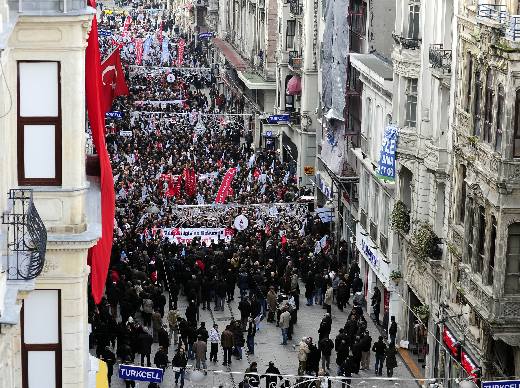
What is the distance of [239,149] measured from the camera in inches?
3221

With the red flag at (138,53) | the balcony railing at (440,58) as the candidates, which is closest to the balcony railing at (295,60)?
the balcony railing at (440,58)

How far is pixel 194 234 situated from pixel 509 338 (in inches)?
754

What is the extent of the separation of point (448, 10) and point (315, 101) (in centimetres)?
3131

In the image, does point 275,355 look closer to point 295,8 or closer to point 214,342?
point 214,342

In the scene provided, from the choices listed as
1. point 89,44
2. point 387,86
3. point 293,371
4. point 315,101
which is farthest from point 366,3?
point 89,44

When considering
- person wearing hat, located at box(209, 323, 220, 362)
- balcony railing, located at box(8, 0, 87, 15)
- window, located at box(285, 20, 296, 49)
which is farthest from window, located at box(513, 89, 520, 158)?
window, located at box(285, 20, 296, 49)

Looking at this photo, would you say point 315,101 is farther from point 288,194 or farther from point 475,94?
point 475,94

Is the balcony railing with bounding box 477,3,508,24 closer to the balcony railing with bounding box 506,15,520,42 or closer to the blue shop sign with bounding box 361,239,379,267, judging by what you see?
the balcony railing with bounding box 506,15,520,42

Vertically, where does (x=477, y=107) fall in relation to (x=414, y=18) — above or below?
below

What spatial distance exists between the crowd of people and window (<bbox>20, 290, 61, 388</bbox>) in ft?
54.6

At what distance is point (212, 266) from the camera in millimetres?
51094

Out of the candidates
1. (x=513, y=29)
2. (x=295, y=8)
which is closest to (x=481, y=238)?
(x=513, y=29)

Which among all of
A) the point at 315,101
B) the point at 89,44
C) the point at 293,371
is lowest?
the point at 293,371

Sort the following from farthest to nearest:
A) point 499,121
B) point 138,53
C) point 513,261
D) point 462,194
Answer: point 138,53 → point 462,194 → point 499,121 → point 513,261
